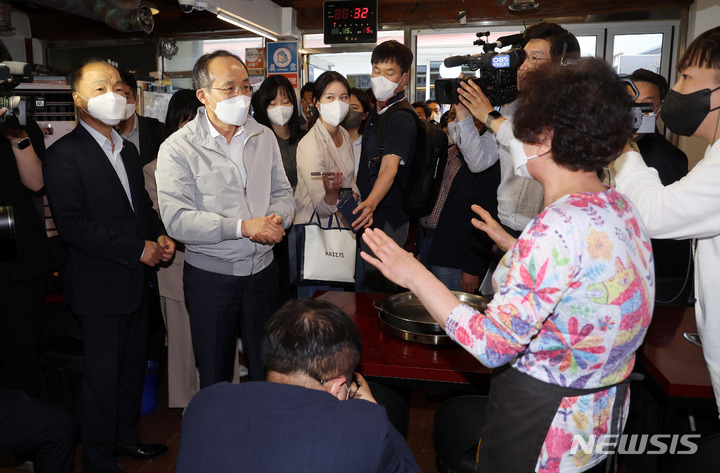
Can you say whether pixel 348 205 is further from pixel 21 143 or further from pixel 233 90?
pixel 21 143

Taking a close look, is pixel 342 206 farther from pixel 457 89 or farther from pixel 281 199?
pixel 457 89

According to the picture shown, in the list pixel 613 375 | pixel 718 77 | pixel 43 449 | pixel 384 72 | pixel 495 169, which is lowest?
pixel 43 449

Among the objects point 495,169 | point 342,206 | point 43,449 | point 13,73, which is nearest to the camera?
point 43,449

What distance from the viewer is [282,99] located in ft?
11.2

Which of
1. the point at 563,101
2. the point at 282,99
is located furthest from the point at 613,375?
the point at 282,99

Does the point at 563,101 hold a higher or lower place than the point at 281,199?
higher

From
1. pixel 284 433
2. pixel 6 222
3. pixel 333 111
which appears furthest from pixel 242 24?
pixel 284 433

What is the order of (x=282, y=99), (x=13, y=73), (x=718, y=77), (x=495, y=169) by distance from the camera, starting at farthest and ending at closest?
(x=282, y=99) < (x=495, y=169) < (x=13, y=73) < (x=718, y=77)

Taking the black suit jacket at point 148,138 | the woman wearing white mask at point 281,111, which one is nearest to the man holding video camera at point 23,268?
the black suit jacket at point 148,138

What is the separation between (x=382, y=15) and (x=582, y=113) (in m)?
6.06

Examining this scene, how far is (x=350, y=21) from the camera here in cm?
618

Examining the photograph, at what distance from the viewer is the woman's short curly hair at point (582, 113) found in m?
1.09

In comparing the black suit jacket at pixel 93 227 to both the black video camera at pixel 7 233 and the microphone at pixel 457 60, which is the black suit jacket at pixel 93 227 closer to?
the black video camera at pixel 7 233

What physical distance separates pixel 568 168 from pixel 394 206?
1.78m
